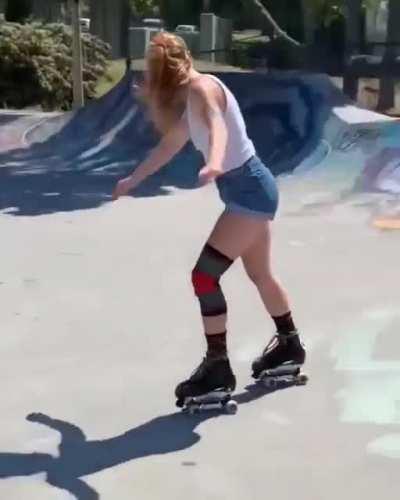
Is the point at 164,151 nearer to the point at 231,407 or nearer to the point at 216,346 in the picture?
the point at 216,346

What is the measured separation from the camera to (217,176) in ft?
14.7

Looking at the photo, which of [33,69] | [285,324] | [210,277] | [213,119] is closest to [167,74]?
[213,119]

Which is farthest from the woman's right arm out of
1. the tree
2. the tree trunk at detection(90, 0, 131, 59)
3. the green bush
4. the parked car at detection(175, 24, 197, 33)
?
the tree

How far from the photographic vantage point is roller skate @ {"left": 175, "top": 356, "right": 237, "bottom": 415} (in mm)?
4934

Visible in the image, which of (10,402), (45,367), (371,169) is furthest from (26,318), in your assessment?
(371,169)

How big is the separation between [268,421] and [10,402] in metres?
1.16

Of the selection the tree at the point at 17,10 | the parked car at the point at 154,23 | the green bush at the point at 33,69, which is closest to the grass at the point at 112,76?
the parked car at the point at 154,23

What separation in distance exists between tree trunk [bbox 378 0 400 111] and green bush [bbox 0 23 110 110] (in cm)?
741

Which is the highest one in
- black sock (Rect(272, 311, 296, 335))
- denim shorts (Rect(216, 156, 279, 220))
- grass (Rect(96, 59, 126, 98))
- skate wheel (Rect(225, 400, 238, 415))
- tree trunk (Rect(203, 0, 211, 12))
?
denim shorts (Rect(216, 156, 279, 220))

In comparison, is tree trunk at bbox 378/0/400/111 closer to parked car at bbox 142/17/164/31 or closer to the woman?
parked car at bbox 142/17/164/31

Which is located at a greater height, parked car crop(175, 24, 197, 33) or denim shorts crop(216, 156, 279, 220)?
denim shorts crop(216, 156, 279, 220)

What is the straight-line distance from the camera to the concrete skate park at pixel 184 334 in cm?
433

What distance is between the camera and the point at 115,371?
18.2 feet

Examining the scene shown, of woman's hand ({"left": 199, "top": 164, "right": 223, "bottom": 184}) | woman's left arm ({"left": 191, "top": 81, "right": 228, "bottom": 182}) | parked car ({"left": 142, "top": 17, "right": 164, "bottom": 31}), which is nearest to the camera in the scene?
woman's hand ({"left": 199, "top": 164, "right": 223, "bottom": 184})
